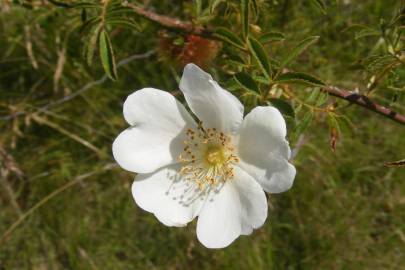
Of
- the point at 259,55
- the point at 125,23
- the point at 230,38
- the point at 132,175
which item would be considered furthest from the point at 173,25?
the point at 132,175

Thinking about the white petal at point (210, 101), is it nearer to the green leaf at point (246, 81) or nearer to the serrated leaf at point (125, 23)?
the green leaf at point (246, 81)

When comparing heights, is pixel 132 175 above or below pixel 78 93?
below

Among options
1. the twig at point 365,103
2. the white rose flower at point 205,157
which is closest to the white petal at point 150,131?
the white rose flower at point 205,157

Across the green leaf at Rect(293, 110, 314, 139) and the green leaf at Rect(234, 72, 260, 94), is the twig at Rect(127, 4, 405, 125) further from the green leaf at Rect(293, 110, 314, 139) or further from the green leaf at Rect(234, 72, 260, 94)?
the green leaf at Rect(234, 72, 260, 94)

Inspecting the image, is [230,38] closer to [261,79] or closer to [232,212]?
[261,79]

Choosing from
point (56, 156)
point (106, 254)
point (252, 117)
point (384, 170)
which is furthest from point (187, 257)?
point (252, 117)
